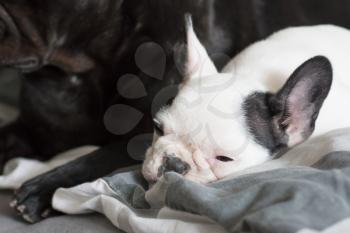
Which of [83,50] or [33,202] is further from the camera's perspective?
[83,50]

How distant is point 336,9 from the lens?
4.80 ft

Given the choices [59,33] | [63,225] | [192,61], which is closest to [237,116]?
[192,61]

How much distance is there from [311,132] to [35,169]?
2.00 feet

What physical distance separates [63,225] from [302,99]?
1.47ft

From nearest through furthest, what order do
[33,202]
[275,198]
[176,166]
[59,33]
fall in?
[275,198] → [176,166] → [33,202] → [59,33]

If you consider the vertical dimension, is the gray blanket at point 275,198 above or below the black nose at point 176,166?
above

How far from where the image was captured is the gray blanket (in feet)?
2.26

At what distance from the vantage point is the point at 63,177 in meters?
1.09

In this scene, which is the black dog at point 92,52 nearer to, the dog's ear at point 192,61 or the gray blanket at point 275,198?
the dog's ear at point 192,61

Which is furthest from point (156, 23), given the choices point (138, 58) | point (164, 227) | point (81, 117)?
point (164, 227)

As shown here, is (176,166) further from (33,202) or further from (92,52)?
(92,52)

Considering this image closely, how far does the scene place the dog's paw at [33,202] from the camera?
1012mm

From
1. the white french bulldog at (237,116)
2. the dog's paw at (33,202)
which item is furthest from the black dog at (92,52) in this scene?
the white french bulldog at (237,116)

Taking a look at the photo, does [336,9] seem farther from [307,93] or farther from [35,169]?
[35,169]
